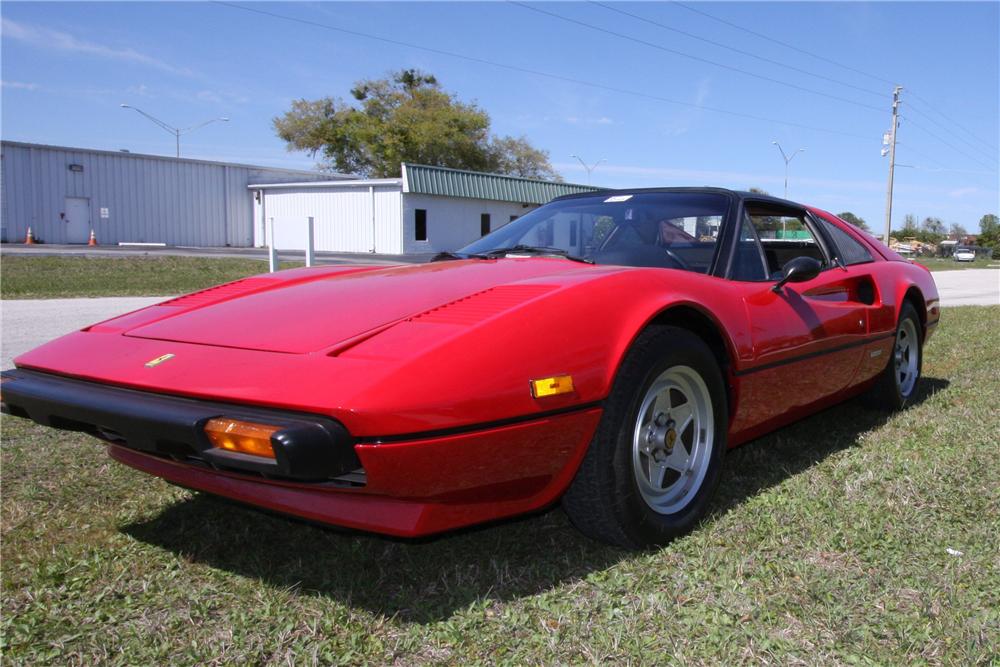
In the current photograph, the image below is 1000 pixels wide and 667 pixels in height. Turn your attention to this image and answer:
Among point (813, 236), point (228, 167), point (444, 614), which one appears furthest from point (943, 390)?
point (228, 167)

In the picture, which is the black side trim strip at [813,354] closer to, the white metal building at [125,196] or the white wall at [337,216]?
the white wall at [337,216]

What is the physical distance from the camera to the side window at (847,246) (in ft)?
12.4

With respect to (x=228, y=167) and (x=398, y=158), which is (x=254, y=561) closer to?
(x=228, y=167)

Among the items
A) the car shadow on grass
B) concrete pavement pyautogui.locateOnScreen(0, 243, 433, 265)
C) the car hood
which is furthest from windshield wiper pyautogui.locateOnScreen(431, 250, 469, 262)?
concrete pavement pyautogui.locateOnScreen(0, 243, 433, 265)

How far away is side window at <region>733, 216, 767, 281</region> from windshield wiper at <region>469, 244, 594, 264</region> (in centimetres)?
58

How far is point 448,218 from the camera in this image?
33.2 meters

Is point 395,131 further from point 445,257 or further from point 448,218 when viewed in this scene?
point 445,257

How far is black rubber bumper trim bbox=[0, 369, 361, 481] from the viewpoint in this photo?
1.67 meters

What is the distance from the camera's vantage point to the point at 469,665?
1.75 m

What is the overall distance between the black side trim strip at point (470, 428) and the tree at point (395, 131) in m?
45.8

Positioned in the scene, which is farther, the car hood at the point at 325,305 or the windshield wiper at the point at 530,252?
the windshield wiper at the point at 530,252

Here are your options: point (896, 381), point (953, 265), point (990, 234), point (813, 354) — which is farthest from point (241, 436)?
point (990, 234)

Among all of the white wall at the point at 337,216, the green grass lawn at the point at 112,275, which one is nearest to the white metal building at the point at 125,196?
the white wall at the point at 337,216

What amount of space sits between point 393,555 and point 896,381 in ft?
9.58
